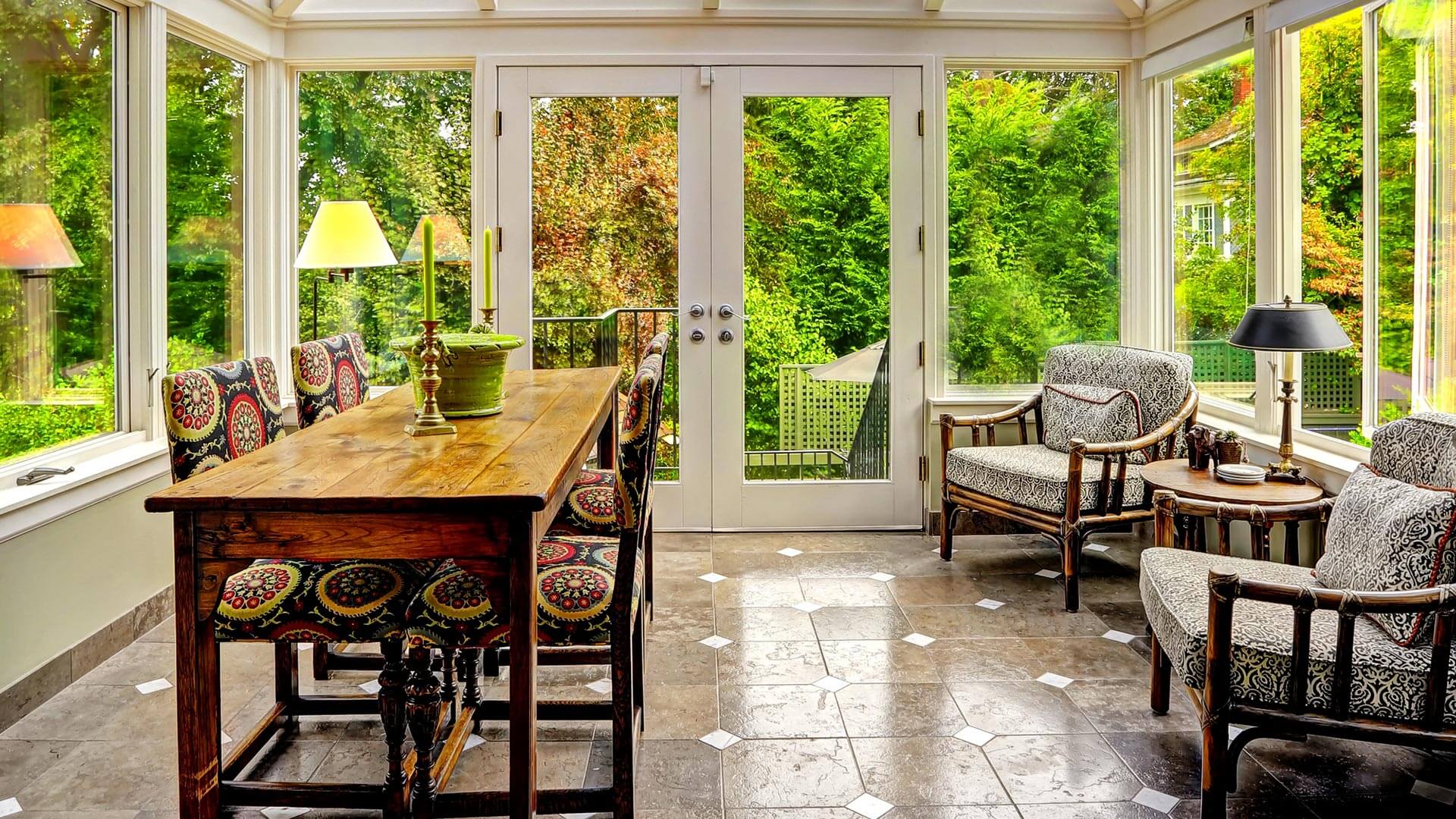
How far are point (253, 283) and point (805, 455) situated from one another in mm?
2626

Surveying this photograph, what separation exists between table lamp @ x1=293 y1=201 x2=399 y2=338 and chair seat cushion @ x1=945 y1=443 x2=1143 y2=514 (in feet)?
8.27

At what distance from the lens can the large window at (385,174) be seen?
5066 mm

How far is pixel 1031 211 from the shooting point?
517 centimetres

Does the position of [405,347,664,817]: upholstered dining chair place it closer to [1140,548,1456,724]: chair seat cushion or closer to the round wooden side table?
[1140,548,1456,724]: chair seat cushion

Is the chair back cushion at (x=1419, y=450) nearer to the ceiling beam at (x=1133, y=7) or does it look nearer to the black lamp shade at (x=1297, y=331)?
the black lamp shade at (x=1297, y=331)

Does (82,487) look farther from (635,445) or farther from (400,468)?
(635,445)

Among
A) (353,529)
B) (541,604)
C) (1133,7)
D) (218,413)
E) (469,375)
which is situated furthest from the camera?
(1133,7)

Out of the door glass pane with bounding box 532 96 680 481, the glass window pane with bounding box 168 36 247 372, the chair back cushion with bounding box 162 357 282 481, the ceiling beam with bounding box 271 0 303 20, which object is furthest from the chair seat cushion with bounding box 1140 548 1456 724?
the ceiling beam with bounding box 271 0 303 20

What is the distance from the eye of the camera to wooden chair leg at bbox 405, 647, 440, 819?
2.21m

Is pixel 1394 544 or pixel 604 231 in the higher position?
pixel 604 231

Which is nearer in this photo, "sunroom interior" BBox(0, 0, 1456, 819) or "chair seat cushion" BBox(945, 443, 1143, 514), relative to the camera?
"sunroom interior" BBox(0, 0, 1456, 819)

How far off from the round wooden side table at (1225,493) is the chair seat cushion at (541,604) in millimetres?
1851

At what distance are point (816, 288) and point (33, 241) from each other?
3117 mm

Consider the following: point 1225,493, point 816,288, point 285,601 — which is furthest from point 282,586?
point 816,288
